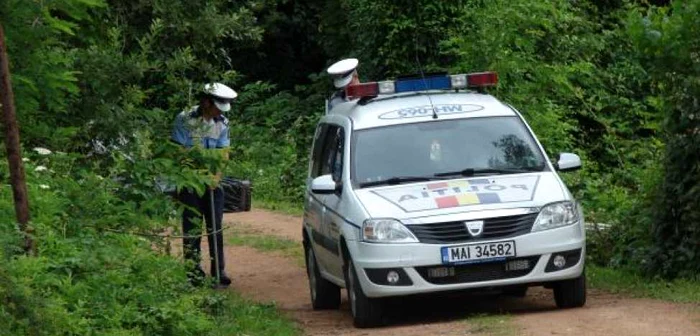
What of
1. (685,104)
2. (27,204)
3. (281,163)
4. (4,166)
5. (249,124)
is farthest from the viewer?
(249,124)

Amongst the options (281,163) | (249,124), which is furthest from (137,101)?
(249,124)

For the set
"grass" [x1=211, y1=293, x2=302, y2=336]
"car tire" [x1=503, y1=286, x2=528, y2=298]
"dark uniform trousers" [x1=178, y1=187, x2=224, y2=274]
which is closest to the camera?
"grass" [x1=211, y1=293, x2=302, y2=336]

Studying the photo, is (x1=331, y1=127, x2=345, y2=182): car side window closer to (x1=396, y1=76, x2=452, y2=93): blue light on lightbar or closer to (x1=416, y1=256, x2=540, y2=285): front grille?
(x1=396, y1=76, x2=452, y2=93): blue light on lightbar

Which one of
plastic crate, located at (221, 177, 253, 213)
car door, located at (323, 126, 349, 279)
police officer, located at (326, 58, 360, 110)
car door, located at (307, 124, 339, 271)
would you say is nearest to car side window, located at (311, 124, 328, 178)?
car door, located at (307, 124, 339, 271)

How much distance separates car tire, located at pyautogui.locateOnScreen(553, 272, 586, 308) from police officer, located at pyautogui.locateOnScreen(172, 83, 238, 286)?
3.15m

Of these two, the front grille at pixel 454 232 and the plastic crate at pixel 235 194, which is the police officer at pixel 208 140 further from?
the front grille at pixel 454 232

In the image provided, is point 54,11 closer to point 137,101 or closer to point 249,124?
point 137,101

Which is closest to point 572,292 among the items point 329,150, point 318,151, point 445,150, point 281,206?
point 445,150

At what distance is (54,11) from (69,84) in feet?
2.88

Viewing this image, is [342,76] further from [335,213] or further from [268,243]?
[268,243]

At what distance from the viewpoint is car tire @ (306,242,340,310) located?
533 inches

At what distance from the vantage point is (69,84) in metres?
11.7

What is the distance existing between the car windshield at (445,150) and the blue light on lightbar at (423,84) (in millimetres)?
652

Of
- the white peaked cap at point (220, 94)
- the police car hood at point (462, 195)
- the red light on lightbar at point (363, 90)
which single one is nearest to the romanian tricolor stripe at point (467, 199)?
the police car hood at point (462, 195)
